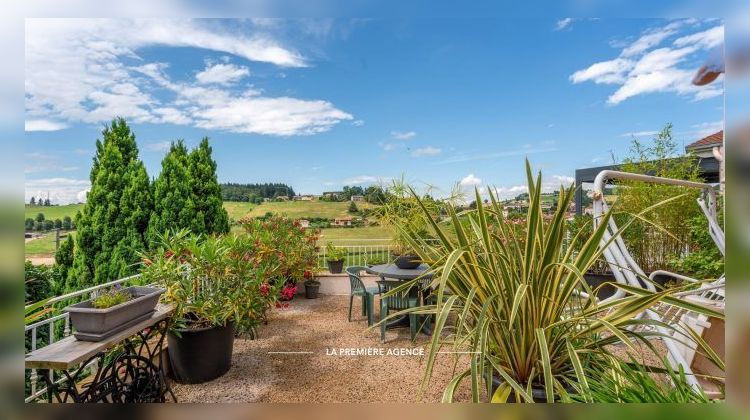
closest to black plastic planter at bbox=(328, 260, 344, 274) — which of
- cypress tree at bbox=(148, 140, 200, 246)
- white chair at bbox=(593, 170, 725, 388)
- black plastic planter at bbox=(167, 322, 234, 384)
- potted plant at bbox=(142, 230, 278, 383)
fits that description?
cypress tree at bbox=(148, 140, 200, 246)

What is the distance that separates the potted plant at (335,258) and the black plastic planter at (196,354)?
8.49 feet

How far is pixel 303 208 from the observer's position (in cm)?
457

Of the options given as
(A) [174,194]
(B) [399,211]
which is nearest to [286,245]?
(A) [174,194]

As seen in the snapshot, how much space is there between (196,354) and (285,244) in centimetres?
210

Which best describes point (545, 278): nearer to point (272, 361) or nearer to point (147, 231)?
point (272, 361)

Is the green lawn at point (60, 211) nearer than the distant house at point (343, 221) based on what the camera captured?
Yes

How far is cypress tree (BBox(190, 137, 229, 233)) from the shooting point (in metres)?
3.91

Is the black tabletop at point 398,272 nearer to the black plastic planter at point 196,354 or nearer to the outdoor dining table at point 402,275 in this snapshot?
the outdoor dining table at point 402,275

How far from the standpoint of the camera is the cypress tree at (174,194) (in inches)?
142

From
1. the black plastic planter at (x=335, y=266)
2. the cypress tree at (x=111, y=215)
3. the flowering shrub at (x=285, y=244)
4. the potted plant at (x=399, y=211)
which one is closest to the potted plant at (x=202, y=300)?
the cypress tree at (x=111, y=215)

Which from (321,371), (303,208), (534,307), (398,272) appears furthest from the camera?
(303,208)

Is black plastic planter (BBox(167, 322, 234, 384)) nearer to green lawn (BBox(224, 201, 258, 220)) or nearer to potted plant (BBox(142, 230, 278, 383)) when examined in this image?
potted plant (BBox(142, 230, 278, 383))

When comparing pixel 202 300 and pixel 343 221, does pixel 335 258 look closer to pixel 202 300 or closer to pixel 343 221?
pixel 343 221

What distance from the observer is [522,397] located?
3.72ft
